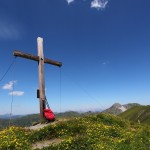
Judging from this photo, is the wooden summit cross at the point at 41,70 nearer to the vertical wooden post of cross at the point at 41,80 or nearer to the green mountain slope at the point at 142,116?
the vertical wooden post of cross at the point at 41,80

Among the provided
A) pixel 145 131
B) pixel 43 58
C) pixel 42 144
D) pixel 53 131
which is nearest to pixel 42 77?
pixel 43 58

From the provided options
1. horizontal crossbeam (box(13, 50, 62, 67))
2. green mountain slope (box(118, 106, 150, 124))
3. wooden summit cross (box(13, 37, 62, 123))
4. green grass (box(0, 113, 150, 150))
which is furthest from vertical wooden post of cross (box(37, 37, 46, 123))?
green mountain slope (box(118, 106, 150, 124))

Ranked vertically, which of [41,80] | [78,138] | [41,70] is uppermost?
[41,70]

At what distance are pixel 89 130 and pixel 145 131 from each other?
501 centimetres

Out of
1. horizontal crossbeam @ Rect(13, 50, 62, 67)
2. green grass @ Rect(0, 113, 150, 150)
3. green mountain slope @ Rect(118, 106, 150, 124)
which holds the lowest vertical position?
green grass @ Rect(0, 113, 150, 150)

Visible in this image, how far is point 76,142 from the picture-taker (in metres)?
17.5

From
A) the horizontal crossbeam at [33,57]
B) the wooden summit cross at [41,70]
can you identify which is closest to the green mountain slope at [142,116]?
the horizontal crossbeam at [33,57]

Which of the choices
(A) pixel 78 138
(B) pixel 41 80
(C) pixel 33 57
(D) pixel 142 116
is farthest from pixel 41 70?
(D) pixel 142 116

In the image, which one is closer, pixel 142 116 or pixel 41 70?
pixel 41 70

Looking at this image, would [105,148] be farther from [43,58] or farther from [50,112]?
[43,58]

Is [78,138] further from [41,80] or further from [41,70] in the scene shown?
[41,70]

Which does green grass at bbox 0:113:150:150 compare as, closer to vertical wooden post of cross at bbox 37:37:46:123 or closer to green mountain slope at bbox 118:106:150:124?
vertical wooden post of cross at bbox 37:37:46:123

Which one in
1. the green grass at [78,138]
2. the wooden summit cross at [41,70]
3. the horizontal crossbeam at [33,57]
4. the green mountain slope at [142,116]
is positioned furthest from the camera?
the green mountain slope at [142,116]

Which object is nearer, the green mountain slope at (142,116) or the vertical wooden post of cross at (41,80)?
the vertical wooden post of cross at (41,80)
